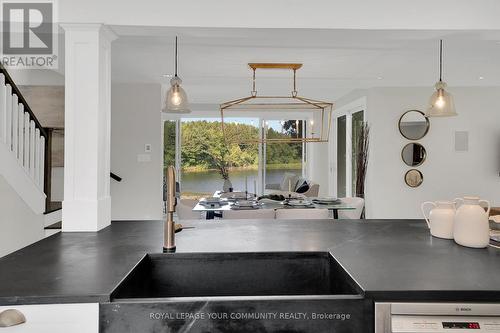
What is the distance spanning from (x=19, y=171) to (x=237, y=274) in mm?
2668

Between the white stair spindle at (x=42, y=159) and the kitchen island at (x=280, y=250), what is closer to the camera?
the kitchen island at (x=280, y=250)

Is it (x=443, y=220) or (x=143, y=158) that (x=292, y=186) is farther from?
(x=443, y=220)

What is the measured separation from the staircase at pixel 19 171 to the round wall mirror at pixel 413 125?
4.91m

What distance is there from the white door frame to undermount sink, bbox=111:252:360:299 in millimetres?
4760

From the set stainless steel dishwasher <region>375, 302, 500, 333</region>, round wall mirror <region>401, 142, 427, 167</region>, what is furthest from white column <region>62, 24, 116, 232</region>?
round wall mirror <region>401, 142, 427, 167</region>

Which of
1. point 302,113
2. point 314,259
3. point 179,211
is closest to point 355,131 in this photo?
point 302,113

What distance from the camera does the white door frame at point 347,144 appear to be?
20.9 ft

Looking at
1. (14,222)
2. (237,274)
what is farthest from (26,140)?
(237,274)

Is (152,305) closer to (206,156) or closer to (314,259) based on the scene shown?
(314,259)

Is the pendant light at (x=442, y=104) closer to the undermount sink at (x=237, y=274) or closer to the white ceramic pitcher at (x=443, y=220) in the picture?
the white ceramic pitcher at (x=443, y=220)

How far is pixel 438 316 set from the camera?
42.3 inches

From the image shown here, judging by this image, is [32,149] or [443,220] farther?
[32,149]

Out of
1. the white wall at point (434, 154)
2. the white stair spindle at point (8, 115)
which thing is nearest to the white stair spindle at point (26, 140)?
the white stair spindle at point (8, 115)

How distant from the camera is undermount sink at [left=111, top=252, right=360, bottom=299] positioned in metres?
1.48
